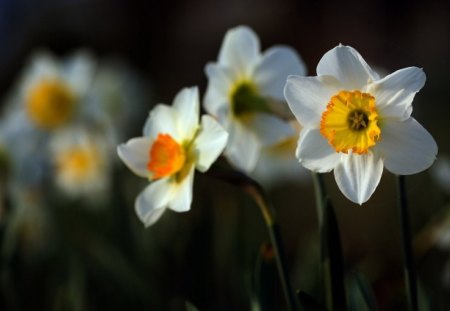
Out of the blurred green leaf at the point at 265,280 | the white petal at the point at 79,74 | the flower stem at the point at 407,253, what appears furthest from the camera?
the white petal at the point at 79,74

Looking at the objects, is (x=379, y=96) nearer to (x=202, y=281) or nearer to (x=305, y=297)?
(x=305, y=297)

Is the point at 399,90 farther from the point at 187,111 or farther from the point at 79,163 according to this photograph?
the point at 79,163

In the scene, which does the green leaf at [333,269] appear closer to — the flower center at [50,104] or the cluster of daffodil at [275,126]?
the cluster of daffodil at [275,126]

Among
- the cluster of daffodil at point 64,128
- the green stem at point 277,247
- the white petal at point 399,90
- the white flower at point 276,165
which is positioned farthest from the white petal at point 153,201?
the white flower at point 276,165

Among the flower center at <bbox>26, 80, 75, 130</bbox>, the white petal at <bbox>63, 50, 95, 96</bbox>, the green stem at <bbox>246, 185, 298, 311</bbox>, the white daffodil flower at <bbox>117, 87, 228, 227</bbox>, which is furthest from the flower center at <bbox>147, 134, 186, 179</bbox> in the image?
the white petal at <bbox>63, 50, 95, 96</bbox>

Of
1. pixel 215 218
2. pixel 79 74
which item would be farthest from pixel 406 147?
pixel 79 74

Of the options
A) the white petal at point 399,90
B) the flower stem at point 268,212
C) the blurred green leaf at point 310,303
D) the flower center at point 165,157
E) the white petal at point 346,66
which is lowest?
the blurred green leaf at point 310,303

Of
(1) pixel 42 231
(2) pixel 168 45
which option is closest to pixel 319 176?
(1) pixel 42 231
